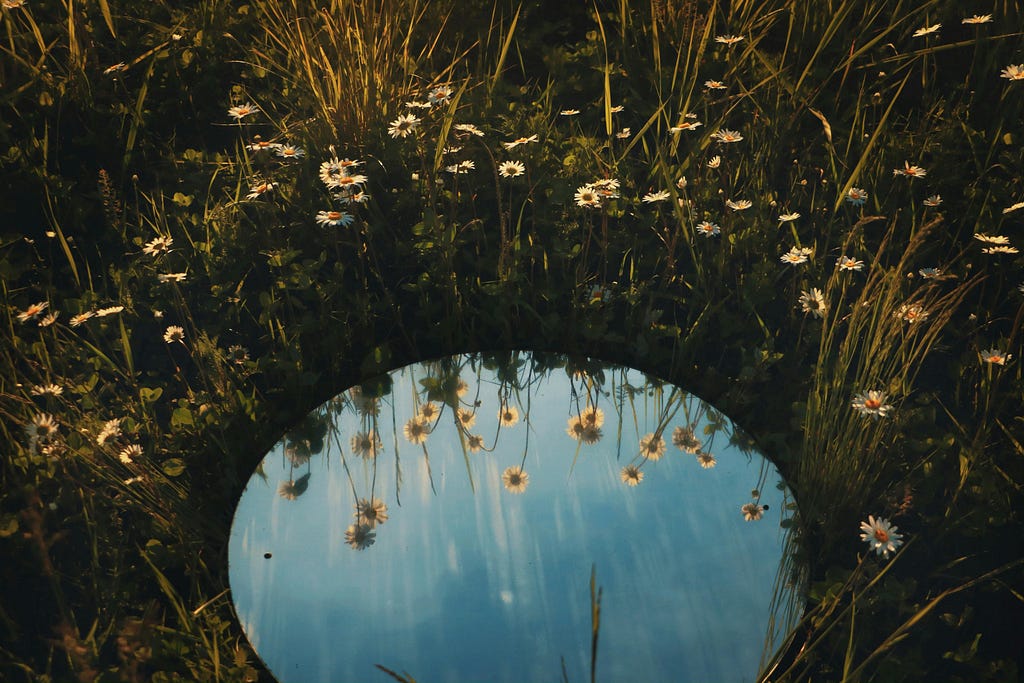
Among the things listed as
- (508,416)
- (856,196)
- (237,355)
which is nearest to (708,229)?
(856,196)

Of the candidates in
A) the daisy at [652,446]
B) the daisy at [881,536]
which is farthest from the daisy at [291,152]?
the daisy at [881,536]

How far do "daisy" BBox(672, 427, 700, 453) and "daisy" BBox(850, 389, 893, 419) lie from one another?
343mm

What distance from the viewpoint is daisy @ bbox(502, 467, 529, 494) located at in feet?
6.48

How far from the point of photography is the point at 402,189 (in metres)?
2.69

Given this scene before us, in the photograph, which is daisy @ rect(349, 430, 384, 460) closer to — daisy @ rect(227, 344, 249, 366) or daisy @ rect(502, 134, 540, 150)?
daisy @ rect(227, 344, 249, 366)

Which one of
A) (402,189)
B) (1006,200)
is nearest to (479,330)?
(402,189)

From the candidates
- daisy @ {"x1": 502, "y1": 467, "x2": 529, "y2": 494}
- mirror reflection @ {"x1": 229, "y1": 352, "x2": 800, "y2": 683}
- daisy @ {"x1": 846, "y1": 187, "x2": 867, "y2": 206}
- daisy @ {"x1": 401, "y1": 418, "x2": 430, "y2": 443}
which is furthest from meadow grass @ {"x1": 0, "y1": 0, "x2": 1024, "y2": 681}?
daisy @ {"x1": 502, "y1": 467, "x2": 529, "y2": 494}

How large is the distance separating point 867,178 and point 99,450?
2.06m

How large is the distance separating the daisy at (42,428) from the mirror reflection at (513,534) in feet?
1.40

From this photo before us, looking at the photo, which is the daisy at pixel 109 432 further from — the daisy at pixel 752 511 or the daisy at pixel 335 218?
the daisy at pixel 752 511

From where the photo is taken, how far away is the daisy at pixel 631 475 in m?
1.99

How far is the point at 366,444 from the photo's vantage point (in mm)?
2088

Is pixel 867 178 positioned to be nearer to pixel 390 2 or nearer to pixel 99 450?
pixel 390 2

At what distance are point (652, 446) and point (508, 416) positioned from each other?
13.2 inches
